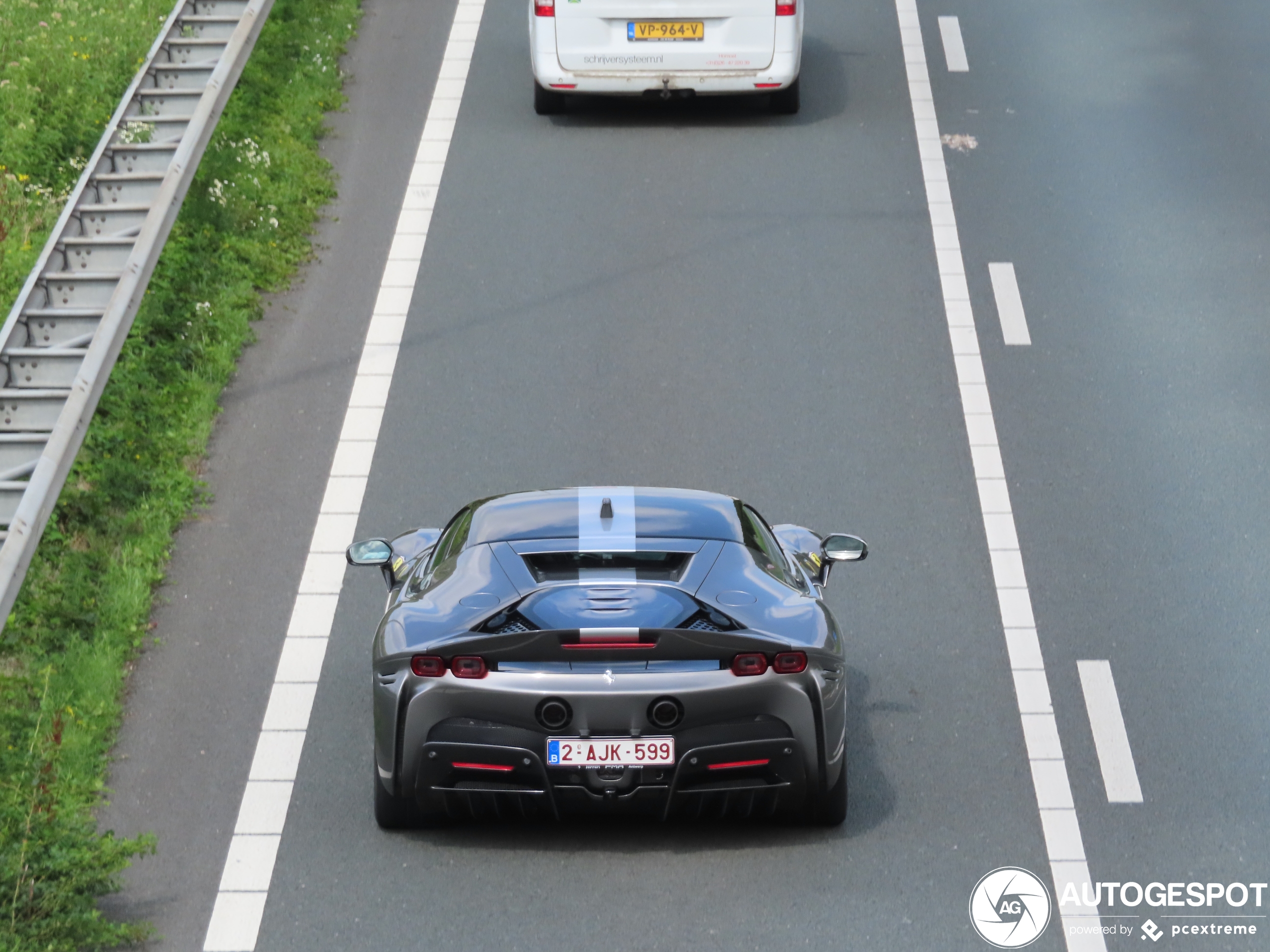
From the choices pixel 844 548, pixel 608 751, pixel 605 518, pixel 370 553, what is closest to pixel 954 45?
pixel 844 548

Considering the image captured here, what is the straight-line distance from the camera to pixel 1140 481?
42.0 feet

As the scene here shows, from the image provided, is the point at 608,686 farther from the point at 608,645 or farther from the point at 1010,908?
the point at 1010,908

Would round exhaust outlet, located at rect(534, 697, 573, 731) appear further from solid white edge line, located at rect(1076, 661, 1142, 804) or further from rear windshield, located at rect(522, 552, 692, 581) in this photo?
solid white edge line, located at rect(1076, 661, 1142, 804)

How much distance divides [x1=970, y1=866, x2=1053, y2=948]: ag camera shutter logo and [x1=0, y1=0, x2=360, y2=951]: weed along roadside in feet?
11.3

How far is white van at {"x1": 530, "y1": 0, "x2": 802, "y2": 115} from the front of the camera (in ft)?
58.1

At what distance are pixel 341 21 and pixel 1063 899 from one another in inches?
563

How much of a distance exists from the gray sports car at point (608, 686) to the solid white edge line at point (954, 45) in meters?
12.3

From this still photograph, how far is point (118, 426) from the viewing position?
1291cm

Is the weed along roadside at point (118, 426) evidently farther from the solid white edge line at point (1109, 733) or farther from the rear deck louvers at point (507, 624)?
the solid white edge line at point (1109, 733)

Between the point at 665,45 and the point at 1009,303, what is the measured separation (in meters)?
4.51

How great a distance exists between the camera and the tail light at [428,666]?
7938 mm

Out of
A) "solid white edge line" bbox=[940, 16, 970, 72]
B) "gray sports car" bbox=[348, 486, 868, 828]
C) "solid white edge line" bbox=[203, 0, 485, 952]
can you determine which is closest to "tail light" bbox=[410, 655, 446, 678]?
"gray sports car" bbox=[348, 486, 868, 828]

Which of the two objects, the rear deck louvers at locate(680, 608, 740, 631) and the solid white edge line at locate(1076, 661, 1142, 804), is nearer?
the rear deck louvers at locate(680, 608, 740, 631)

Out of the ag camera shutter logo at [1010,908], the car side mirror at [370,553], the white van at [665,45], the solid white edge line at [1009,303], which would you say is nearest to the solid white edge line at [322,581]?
the car side mirror at [370,553]
